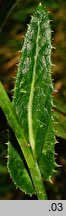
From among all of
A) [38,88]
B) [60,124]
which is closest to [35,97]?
[38,88]

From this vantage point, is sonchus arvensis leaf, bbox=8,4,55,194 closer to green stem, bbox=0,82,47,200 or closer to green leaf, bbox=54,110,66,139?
green stem, bbox=0,82,47,200

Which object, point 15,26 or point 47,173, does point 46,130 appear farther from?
point 15,26

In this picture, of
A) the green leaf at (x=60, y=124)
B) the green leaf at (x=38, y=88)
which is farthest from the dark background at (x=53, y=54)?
the green leaf at (x=38, y=88)

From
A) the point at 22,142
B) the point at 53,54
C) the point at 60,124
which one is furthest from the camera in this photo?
the point at 53,54

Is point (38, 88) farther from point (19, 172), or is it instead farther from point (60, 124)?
point (60, 124)

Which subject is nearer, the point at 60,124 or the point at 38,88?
the point at 38,88

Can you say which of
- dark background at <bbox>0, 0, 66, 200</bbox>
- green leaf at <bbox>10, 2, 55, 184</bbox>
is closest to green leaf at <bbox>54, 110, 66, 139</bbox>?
dark background at <bbox>0, 0, 66, 200</bbox>

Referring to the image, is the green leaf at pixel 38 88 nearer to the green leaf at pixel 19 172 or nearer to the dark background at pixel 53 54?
the green leaf at pixel 19 172

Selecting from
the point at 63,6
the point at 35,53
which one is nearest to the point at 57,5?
the point at 63,6
